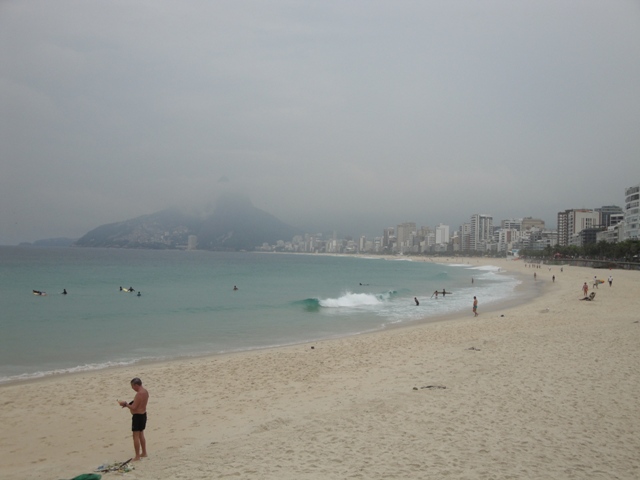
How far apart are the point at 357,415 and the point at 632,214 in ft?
361

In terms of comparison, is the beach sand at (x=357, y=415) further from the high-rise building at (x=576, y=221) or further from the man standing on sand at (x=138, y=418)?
the high-rise building at (x=576, y=221)

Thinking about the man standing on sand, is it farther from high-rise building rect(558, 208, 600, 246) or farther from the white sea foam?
high-rise building rect(558, 208, 600, 246)

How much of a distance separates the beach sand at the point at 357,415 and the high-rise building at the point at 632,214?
311 ft

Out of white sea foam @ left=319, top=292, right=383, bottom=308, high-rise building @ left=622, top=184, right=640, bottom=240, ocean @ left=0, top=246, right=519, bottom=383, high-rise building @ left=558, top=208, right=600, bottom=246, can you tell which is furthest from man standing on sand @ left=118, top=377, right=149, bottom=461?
high-rise building @ left=558, top=208, right=600, bottom=246

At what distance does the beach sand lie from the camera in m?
5.80

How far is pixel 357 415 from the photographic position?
782 cm

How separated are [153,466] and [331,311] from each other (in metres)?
23.6

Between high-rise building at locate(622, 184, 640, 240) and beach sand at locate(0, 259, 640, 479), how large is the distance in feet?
311

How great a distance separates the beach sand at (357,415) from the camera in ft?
19.0

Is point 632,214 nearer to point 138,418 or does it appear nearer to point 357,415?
point 357,415

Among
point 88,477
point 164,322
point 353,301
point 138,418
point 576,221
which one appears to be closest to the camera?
point 88,477

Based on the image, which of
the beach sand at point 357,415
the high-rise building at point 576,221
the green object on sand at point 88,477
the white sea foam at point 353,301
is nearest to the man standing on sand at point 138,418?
the beach sand at point 357,415

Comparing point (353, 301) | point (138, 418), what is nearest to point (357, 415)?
point (138, 418)

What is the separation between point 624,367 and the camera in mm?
10445
